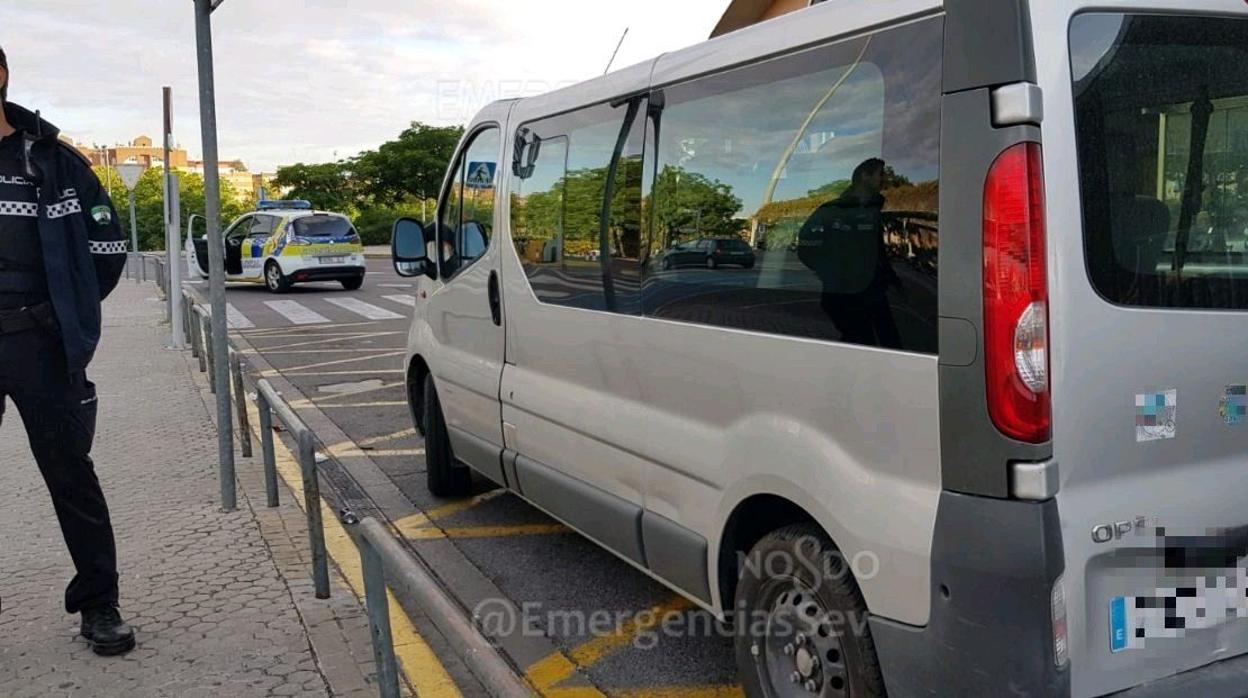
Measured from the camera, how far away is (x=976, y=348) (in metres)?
2.18

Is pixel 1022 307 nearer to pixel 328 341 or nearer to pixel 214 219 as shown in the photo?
pixel 214 219

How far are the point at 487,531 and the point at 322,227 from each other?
667 inches

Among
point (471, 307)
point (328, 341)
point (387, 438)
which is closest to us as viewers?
point (471, 307)

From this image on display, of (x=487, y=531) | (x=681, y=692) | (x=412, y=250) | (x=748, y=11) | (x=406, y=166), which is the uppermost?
(x=406, y=166)

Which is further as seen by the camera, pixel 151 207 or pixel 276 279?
pixel 151 207

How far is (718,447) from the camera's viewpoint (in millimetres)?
3078

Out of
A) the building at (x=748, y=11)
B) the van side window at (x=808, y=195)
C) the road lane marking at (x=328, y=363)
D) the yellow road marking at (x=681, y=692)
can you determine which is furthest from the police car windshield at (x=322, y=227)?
the yellow road marking at (x=681, y=692)

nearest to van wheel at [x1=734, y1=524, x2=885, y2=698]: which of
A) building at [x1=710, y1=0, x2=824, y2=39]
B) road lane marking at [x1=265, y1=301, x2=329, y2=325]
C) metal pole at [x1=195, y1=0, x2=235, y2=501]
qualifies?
metal pole at [x1=195, y1=0, x2=235, y2=501]

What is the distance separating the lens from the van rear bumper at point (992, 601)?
2139 millimetres

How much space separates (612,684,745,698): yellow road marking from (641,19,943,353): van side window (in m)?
1.27

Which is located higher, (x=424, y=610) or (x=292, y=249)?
(x=292, y=249)

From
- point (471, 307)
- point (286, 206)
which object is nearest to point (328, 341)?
point (471, 307)

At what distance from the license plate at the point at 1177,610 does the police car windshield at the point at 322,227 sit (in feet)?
65.8

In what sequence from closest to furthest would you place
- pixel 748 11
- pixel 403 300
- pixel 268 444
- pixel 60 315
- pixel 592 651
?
pixel 60 315 < pixel 592 651 < pixel 268 444 < pixel 748 11 < pixel 403 300
